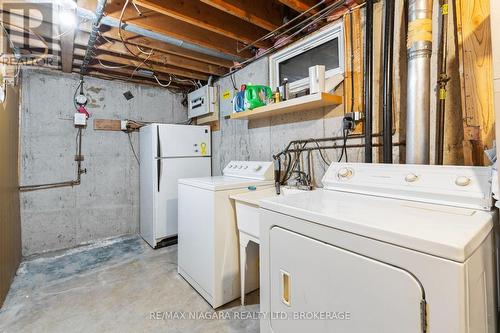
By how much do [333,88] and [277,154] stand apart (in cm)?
Answer: 81

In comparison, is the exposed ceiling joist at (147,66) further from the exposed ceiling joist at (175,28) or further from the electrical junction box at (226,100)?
the exposed ceiling joist at (175,28)

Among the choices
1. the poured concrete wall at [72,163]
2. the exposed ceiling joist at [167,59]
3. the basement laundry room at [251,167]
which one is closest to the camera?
the basement laundry room at [251,167]

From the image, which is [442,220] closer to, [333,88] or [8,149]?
[333,88]

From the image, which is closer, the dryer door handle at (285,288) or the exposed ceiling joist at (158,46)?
the dryer door handle at (285,288)

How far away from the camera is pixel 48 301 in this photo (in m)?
1.98

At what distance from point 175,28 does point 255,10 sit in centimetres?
74

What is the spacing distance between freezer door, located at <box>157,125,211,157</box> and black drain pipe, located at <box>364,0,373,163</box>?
7.35 feet

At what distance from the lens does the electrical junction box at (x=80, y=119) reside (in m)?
3.05

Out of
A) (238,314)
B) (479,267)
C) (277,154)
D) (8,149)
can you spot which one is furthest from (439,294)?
(8,149)

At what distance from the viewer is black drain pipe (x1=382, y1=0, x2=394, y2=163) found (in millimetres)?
1508

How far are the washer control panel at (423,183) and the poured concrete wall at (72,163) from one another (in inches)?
122

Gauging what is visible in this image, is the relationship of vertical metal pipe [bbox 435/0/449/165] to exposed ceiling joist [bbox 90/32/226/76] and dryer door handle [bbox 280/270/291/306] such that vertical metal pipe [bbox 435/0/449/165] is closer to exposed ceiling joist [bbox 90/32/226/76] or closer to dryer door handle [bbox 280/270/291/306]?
dryer door handle [bbox 280/270/291/306]
